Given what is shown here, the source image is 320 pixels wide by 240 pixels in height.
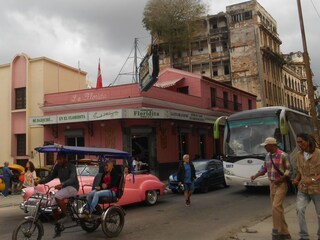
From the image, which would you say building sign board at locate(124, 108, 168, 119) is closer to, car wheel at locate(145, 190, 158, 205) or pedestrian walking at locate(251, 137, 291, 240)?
car wheel at locate(145, 190, 158, 205)

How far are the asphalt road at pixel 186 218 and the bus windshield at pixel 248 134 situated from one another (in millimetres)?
1787

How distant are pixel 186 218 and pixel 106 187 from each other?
2.90 metres

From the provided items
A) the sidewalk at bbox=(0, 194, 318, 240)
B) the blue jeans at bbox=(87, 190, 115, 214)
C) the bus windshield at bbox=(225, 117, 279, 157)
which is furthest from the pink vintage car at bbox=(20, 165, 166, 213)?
the sidewalk at bbox=(0, 194, 318, 240)

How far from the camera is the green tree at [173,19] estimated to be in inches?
1860

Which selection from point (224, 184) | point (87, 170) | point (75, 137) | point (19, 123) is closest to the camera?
point (87, 170)

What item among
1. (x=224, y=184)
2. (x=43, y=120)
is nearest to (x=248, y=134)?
(x=224, y=184)

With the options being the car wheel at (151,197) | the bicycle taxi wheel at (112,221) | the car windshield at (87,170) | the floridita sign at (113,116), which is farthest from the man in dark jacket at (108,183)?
the floridita sign at (113,116)

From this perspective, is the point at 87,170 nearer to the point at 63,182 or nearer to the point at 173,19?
the point at 63,182

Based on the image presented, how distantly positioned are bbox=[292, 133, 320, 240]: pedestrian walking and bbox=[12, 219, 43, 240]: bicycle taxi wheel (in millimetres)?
4594

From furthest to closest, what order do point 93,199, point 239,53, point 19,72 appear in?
point 239,53
point 19,72
point 93,199

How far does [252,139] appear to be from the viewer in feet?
49.6

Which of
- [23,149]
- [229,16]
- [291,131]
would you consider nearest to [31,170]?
[291,131]

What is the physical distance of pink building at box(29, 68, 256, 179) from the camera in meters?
22.9

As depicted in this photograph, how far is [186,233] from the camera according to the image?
8344 mm
